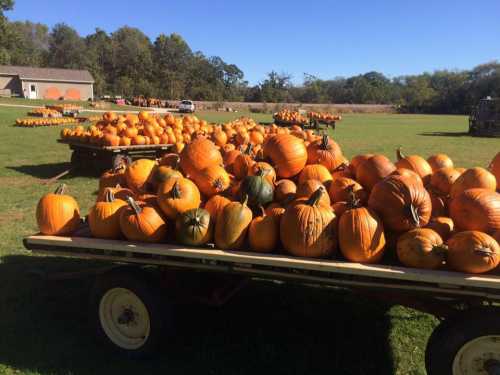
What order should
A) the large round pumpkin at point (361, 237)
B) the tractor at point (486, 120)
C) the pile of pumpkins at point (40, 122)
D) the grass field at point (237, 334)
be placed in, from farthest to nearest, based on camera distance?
1. the pile of pumpkins at point (40, 122)
2. the tractor at point (486, 120)
3. the grass field at point (237, 334)
4. the large round pumpkin at point (361, 237)

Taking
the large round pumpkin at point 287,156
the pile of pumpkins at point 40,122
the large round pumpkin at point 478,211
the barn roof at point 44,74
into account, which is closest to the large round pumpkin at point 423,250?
the large round pumpkin at point 478,211

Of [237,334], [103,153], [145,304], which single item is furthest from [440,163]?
[103,153]

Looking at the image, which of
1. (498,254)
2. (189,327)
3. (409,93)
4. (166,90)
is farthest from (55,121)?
(409,93)

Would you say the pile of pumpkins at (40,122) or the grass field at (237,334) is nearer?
the grass field at (237,334)

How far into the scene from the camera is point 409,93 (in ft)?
327

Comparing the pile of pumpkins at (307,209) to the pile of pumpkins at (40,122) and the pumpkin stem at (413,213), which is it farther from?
the pile of pumpkins at (40,122)

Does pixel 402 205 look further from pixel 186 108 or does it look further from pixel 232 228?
pixel 186 108

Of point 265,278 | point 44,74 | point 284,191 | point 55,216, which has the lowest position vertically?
point 265,278

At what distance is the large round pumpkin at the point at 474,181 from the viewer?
10.3 feet

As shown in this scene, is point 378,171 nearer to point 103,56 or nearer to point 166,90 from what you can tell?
point 166,90

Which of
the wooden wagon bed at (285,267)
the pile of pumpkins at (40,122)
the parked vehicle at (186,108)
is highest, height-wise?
the parked vehicle at (186,108)

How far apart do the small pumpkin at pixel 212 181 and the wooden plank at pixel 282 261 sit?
70cm

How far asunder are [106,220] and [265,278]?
126cm

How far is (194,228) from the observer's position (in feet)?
9.40
